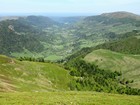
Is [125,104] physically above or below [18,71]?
above

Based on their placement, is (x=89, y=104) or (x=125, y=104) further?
(x=125, y=104)

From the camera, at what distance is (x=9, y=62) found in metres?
147

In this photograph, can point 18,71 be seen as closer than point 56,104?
No

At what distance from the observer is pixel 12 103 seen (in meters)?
42.1

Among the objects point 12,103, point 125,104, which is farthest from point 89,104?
point 12,103

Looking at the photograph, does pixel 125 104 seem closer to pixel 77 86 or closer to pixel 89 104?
pixel 89 104

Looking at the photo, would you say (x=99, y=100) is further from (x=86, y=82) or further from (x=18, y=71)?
(x=86, y=82)

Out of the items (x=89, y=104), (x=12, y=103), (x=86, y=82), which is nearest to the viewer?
(x=12, y=103)

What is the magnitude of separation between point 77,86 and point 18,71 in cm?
5281

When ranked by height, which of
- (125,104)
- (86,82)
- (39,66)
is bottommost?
(86,82)

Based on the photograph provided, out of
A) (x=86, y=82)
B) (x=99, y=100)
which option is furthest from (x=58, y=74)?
(x=99, y=100)

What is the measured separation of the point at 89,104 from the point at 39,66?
137782mm

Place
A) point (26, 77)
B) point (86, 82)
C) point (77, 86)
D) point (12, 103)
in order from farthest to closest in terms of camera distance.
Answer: point (86, 82) → point (77, 86) → point (26, 77) → point (12, 103)

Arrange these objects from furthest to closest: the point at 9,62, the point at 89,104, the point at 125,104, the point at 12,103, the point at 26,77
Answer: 1. the point at 9,62
2. the point at 26,77
3. the point at 125,104
4. the point at 89,104
5. the point at 12,103
